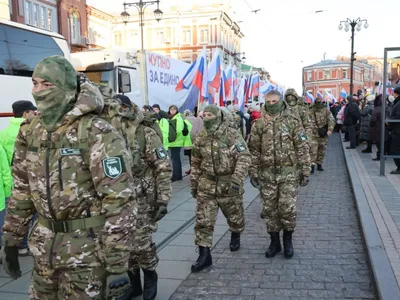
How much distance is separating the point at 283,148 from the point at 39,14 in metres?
34.2

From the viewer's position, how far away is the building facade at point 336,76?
3551 inches

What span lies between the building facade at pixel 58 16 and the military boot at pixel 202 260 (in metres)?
31.2

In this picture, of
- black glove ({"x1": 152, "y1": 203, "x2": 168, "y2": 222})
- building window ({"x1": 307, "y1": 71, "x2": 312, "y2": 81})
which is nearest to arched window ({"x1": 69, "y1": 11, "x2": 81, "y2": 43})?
black glove ({"x1": 152, "y1": 203, "x2": 168, "y2": 222})

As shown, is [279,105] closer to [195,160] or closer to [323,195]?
[195,160]

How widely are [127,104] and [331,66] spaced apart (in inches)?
3868

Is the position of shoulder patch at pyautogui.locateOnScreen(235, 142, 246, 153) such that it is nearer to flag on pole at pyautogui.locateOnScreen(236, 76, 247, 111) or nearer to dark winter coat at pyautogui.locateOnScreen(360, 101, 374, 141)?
dark winter coat at pyautogui.locateOnScreen(360, 101, 374, 141)

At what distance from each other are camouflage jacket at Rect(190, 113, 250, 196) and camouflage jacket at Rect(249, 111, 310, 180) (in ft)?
1.40

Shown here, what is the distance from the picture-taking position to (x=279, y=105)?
523 centimetres

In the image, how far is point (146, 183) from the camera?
3969mm

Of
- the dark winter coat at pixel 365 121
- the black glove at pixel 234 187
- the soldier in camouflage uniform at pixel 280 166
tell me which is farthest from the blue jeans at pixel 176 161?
the dark winter coat at pixel 365 121

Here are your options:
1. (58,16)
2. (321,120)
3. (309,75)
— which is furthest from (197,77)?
(309,75)

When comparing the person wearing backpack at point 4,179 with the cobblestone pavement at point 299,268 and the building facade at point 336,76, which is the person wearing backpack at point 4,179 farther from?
the building facade at point 336,76

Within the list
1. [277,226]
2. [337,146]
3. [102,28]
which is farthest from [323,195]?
[102,28]

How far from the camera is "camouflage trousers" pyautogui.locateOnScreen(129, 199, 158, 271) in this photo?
3.87 metres
